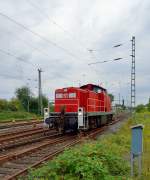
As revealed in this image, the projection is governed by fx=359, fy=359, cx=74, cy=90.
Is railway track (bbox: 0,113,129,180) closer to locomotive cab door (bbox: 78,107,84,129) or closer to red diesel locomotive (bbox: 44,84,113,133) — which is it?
locomotive cab door (bbox: 78,107,84,129)

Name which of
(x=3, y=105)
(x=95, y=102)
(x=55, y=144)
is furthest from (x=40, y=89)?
(x=55, y=144)

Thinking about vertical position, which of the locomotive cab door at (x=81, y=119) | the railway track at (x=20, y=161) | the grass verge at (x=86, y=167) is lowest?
the railway track at (x=20, y=161)

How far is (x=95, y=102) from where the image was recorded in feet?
81.5

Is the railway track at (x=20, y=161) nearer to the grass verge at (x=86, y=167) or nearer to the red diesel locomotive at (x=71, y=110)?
the grass verge at (x=86, y=167)

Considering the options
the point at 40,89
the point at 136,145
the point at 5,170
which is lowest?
the point at 5,170

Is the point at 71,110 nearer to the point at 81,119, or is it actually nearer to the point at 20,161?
the point at 81,119

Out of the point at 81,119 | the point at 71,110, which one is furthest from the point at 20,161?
the point at 71,110

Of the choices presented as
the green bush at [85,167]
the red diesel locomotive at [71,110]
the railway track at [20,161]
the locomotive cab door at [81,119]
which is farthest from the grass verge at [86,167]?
the red diesel locomotive at [71,110]

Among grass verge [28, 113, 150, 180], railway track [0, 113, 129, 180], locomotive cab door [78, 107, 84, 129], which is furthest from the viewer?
locomotive cab door [78, 107, 84, 129]

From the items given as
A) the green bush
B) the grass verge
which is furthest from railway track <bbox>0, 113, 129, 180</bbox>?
the green bush

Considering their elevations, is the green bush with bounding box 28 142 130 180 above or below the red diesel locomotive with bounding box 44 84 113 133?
below

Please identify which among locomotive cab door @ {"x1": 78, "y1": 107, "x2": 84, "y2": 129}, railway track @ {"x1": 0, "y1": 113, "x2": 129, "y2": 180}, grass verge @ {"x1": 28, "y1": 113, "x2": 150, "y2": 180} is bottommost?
railway track @ {"x1": 0, "y1": 113, "x2": 129, "y2": 180}

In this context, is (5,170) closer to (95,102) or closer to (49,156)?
(49,156)

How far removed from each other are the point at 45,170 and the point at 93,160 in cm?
119
